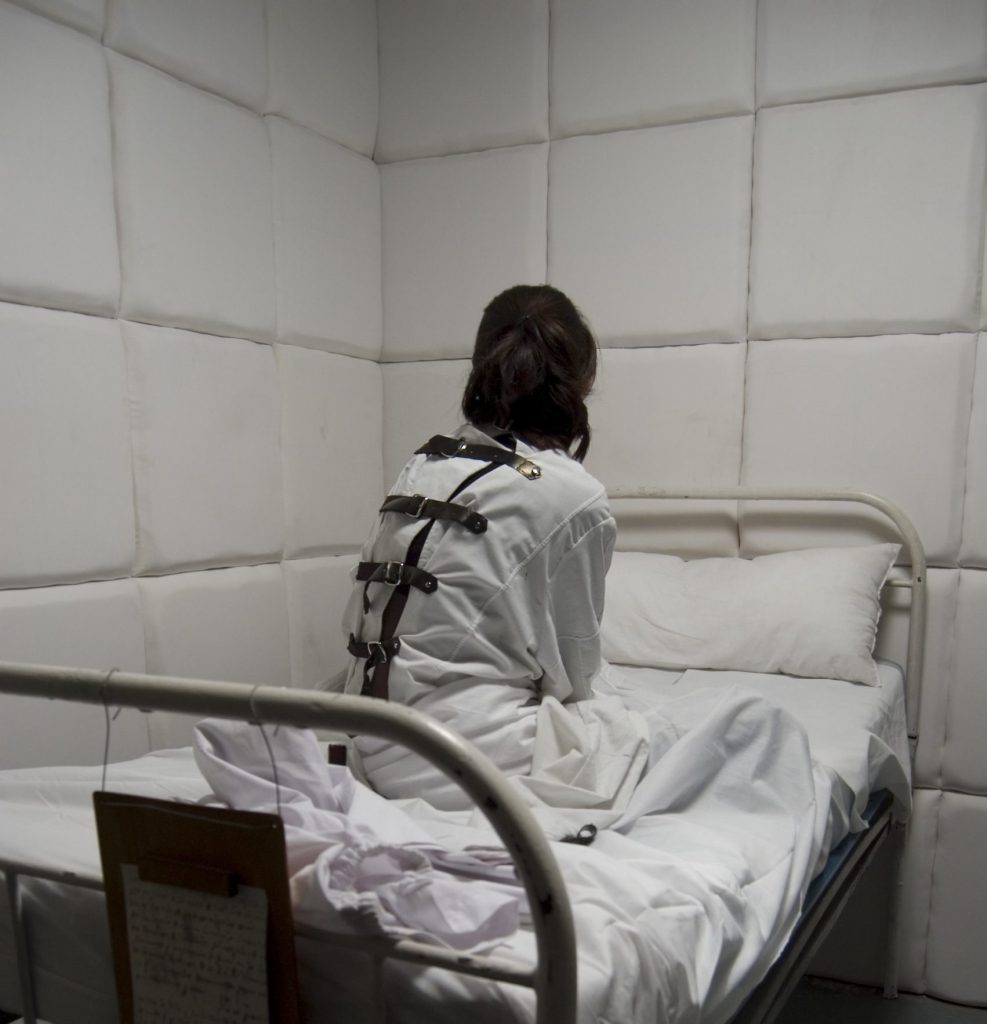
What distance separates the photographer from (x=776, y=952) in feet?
4.02

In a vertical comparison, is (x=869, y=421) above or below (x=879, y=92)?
below

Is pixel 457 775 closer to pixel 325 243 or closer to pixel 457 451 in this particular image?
pixel 457 451

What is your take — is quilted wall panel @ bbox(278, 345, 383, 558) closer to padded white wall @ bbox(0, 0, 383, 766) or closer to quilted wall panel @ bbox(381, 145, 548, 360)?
padded white wall @ bbox(0, 0, 383, 766)

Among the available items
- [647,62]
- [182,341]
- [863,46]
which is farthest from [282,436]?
[863,46]

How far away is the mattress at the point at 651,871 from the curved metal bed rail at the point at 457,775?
0.06m

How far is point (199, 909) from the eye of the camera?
2.85ft

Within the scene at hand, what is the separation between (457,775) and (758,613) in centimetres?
161

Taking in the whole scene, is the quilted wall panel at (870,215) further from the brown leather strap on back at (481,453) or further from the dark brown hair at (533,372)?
the brown leather strap on back at (481,453)

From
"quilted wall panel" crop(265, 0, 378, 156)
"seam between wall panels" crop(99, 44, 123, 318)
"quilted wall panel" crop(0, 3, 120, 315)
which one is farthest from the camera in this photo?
"quilted wall panel" crop(265, 0, 378, 156)

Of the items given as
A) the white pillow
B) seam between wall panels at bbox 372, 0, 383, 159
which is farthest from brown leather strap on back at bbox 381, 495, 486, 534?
seam between wall panels at bbox 372, 0, 383, 159

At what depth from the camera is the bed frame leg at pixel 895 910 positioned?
228cm

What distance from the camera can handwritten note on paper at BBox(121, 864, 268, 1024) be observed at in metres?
0.86

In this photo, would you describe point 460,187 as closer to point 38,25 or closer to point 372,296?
point 372,296

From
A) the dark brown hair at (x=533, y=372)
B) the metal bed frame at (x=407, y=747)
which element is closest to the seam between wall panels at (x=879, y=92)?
the dark brown hair at (x=533, y=372)
